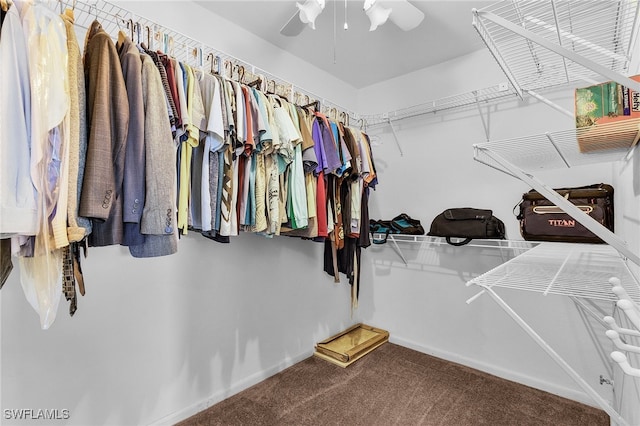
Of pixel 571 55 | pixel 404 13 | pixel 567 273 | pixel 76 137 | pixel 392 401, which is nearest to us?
pixel 571 55

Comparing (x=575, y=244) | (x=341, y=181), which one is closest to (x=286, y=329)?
(x=341, y=181)

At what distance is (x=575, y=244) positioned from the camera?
171cm

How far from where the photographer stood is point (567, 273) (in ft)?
3.74

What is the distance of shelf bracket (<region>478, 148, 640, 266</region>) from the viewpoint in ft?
2.56

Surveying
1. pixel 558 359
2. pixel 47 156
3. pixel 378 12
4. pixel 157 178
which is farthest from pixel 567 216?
pixel 47 156

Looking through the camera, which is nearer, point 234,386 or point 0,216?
point 0,216

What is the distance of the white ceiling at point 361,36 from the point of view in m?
1.86

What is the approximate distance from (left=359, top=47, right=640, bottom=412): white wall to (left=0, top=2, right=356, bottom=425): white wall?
794mm

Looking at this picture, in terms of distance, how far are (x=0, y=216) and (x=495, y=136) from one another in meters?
2.63

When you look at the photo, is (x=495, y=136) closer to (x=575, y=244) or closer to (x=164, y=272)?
(x=575, y=244)

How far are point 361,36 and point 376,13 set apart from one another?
1.92ft

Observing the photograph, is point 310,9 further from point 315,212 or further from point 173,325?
point 173,325

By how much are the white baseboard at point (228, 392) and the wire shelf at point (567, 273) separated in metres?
1.64

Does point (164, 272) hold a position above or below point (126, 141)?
below
